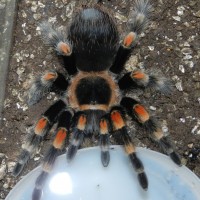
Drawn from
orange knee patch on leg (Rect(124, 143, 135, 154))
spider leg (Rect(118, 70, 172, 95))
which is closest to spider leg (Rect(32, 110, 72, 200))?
orange knee patch on leg (Rect(124, 143, 135, 154))

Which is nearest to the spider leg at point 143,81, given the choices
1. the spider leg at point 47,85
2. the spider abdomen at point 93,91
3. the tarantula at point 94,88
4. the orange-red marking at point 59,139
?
the tarantula at point 94,88

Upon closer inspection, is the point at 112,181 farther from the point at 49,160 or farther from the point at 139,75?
the point at 139,75

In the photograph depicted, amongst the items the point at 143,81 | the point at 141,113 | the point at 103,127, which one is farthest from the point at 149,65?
the point at 103,127

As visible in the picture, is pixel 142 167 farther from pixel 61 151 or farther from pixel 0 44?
pixel 0 44

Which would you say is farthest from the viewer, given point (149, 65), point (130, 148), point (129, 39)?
point (149, 65)

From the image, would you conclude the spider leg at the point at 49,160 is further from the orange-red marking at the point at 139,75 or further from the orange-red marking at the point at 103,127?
the orange-red marking at the point at 139,75

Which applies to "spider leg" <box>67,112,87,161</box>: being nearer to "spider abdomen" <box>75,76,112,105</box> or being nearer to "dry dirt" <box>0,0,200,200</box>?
"spider abdomen" <box>75,76,112,105</box>

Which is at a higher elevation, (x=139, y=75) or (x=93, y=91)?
(x=139, y=75)
